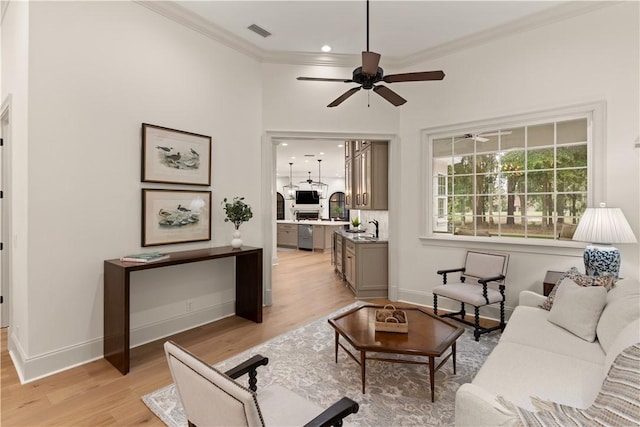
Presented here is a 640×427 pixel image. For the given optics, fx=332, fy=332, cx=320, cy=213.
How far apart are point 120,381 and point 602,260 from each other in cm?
433

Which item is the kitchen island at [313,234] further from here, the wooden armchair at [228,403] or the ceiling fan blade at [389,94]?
the wooden armchair at [228,403]

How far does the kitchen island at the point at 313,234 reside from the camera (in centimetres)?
1043

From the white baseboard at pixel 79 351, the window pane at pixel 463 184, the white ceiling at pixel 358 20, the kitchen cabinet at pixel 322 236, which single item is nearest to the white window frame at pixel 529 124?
the window pane at pixel 463 184

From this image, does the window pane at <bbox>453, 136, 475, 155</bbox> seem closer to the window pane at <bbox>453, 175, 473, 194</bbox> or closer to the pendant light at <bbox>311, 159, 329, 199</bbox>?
the window pane at <bbox>453, 175, 473, 194</bbox>

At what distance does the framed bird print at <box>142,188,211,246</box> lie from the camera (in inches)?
134

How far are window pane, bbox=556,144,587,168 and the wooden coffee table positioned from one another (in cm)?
249

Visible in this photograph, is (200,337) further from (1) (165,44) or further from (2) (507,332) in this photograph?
(1) (165,44)

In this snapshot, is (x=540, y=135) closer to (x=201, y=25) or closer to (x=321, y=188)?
(x=201, y=25)

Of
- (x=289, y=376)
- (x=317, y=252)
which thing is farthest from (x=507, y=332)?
(x=317, y=252)

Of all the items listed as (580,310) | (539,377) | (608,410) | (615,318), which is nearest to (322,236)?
(580,310)

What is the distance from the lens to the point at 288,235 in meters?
11.1

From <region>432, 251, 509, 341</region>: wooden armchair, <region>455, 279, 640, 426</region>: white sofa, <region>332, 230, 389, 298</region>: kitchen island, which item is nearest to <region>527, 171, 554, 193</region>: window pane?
<region>432, 251, 509, 341</region>: wooden armchair

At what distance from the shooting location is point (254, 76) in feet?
14.8

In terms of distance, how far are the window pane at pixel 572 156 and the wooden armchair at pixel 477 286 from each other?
1248mm
